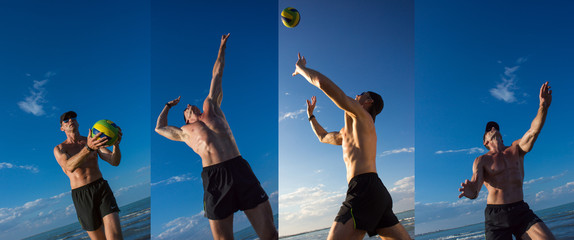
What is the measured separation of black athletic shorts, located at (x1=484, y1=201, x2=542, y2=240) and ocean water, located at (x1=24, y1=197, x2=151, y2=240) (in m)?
11.5

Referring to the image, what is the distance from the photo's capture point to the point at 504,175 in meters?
5.05

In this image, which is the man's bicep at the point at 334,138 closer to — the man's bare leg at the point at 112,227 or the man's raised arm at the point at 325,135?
the man's raised arm at the point at 325,135

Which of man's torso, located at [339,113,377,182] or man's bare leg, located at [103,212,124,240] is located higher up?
man's torso, located at [339,113,377,182]

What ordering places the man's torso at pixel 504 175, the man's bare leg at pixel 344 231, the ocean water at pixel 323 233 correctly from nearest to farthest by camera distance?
the man's bare leg at pixel 344 231
the man's torso at pixel 504 175
the ocean water at pixel 323 233

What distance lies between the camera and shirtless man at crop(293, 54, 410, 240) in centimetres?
327

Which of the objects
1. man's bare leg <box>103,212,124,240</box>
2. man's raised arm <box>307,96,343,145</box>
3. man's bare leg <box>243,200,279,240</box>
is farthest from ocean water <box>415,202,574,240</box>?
man's bare leg <box>103,212,124,240</box>

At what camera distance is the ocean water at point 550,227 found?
37.7ft

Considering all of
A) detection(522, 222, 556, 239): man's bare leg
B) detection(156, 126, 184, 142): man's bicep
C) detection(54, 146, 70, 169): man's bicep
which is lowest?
detection(522, 222, 556, 239): man's bare leg

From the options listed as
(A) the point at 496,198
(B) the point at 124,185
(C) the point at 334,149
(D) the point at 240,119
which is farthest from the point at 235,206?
(B) the point at 124,185

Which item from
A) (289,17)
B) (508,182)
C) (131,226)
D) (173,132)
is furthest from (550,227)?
(131,226)

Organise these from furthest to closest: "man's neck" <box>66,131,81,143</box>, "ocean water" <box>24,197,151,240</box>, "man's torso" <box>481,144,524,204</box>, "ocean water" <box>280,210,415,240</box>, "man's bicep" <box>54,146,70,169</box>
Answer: "ocean water" <box>280,210,415,240</box> < "ocean water" <box>24,197,151,240</box> < "man's neck" <box>66,131,81,143</box> < "man's bicep" <box>54,146,70,169</box> < "man's torso" <box>481,144,524,204</box>

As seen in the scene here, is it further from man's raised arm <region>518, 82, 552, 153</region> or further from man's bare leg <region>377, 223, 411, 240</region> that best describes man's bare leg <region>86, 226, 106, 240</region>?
man's raised arm <region>518, 82, 552, 153</region>

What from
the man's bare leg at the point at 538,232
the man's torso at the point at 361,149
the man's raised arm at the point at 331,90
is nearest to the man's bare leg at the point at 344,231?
the man's torso at the point at 361,149

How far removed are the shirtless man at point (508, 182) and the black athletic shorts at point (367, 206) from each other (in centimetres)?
175
